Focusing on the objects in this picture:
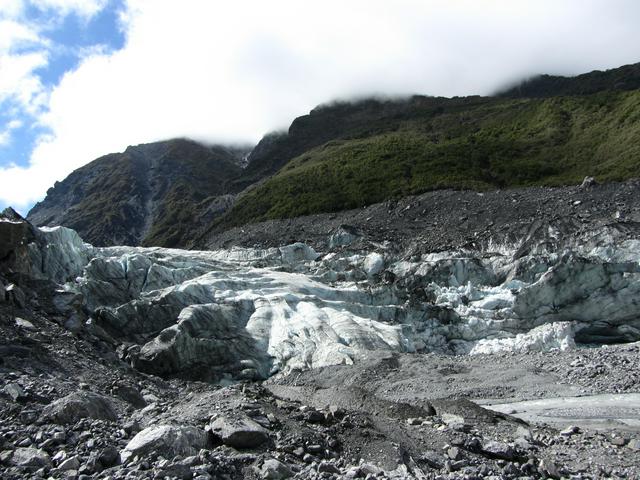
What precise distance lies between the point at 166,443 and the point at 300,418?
530 cm

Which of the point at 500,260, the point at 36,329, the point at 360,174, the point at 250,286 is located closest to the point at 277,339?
the point at 250,286

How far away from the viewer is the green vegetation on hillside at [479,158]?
3216 inches

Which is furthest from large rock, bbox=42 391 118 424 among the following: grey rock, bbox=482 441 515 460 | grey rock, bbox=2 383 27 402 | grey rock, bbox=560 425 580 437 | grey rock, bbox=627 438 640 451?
grey rock, bbox=627 438 640 451

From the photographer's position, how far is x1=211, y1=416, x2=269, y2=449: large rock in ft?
42.6

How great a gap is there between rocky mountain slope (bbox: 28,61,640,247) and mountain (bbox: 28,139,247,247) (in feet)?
1.61

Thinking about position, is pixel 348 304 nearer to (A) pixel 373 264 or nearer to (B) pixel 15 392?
(A) pixel 373 264

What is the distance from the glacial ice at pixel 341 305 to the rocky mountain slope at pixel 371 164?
26.4 metres

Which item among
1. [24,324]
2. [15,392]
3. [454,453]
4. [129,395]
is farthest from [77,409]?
[24,324]

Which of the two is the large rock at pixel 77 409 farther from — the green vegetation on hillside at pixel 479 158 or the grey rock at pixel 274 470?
the green vegetation on hillside at pixel 479 158

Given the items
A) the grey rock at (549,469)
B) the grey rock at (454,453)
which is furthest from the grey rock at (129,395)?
the grey rock at (549,469)

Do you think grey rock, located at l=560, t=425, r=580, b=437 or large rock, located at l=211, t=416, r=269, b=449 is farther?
grey rock, located at l=560, t=425, r=580, b=437

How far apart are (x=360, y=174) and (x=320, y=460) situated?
84.6 metres

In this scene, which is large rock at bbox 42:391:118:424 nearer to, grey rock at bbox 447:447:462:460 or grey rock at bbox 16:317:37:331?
grey rock at bbox 447:447:462:460

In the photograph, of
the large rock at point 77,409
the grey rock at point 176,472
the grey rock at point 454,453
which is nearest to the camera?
the grey rock at point 176,472
